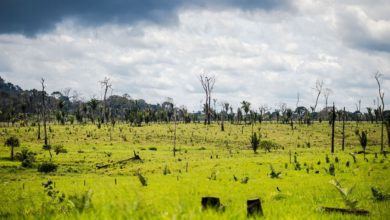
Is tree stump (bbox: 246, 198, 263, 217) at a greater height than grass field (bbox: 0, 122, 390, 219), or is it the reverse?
tree stump (bbox: 246, 198, 263, 217)

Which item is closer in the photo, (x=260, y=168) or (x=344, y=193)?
(x=344, y=193)

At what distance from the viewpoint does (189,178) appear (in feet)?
86.3

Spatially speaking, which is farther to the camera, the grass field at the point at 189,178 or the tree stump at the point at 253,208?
the tree stump at the point at 253,208

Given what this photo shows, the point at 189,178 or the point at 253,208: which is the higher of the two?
the point at 253,208

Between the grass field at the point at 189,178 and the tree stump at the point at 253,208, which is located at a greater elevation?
the tree stump at the point at 253,208

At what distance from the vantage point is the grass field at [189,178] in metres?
4.35

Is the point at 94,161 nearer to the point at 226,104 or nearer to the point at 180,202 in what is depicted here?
the point at 180,202

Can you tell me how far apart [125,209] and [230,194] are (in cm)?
1439

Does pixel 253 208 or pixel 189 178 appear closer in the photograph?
pixel 253 208

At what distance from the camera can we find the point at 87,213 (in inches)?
148

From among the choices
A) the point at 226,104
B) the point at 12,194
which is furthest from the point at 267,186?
the point at 226,104

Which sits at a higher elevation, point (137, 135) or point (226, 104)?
point (226, 104)

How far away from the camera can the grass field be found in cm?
435

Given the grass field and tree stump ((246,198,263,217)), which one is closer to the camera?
the grass field
